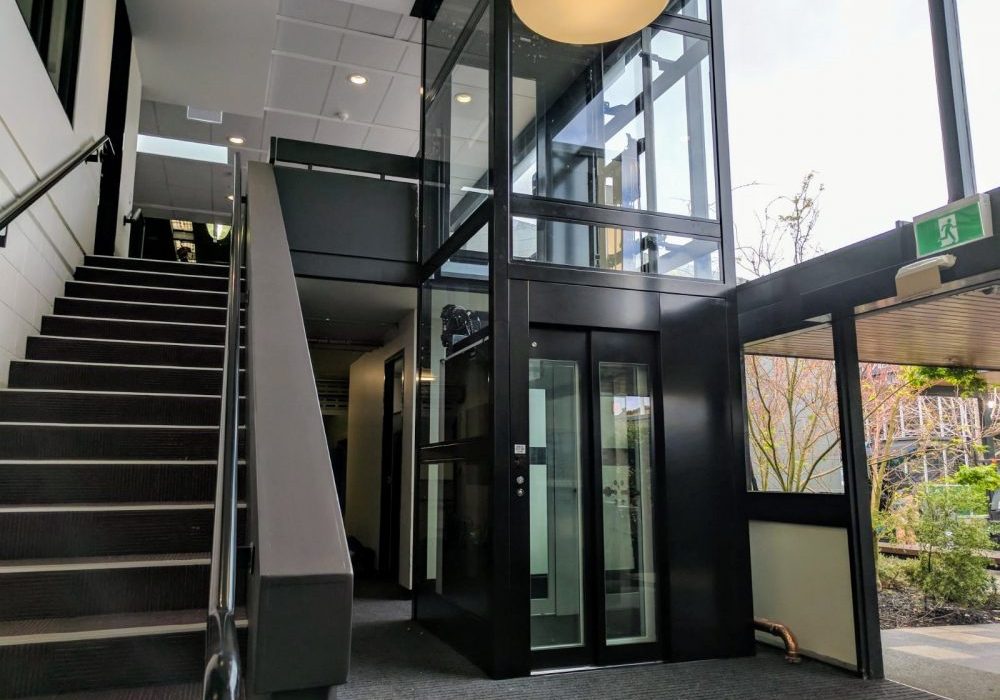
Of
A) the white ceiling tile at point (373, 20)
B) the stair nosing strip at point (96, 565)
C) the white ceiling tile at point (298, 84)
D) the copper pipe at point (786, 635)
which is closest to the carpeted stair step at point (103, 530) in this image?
the stair nosing strip at point (96, 565)

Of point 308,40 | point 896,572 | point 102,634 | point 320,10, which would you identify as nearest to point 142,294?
point 102,634

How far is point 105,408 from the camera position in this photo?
138 inches

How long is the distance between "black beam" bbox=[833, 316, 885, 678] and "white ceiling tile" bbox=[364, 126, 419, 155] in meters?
6.37

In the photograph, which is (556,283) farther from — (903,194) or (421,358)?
(903,194)

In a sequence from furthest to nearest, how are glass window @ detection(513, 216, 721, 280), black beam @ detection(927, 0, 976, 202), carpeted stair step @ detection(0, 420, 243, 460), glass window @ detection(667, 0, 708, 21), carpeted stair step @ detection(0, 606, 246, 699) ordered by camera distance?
glass window @ detection(667, 0, 708, 21), glass window @ detection(513, 216, 721, 280), black beam @ detection(927, 0, 976, 202), carpeted stair step @ detection(0, 420, 243, 460), carpeted stair step @ detection(0, 606, 246, 699)

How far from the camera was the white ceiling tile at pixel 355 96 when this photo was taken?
8.09 meters

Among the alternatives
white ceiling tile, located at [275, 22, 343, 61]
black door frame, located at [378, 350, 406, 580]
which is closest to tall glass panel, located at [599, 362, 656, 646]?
black door frame, located at [378, 350, 406, 580]

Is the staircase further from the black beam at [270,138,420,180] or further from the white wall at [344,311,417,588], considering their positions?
the white wall at [344,311,417,588]

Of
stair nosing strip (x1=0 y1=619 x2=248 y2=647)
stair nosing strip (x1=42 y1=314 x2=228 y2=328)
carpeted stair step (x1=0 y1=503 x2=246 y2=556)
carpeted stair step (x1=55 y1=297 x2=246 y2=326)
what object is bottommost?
stair nosing strip (x1=0 y1=619 x2=248 y2=647)

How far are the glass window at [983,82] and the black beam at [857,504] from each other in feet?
3.57

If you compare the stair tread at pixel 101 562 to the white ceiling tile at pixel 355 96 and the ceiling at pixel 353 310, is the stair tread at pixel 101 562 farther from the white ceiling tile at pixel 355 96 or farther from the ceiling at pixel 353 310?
the white ceiling tile at pixel 355 96

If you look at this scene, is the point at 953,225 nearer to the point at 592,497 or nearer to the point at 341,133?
the point at 592,497

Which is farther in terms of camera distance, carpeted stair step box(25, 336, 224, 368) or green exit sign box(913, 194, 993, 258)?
carpeted stair step box(25, 336, 224, 368)

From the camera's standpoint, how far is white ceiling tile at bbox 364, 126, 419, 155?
9.27 meters
